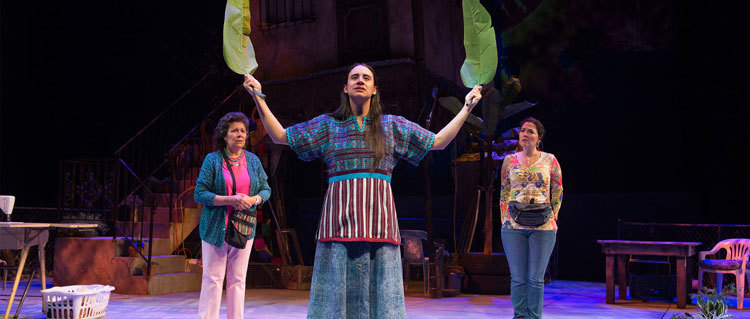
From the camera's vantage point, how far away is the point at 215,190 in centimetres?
389

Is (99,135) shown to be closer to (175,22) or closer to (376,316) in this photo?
(175,22)

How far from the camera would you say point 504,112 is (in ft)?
25.7

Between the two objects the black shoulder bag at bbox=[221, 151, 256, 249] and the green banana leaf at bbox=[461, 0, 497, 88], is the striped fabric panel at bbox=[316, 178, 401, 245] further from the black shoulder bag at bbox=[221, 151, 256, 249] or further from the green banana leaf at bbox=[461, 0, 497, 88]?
the black shoulder bag at bbox=[221, 151, 256, 249]

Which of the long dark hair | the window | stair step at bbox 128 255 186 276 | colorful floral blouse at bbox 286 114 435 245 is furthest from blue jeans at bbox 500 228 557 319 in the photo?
the window

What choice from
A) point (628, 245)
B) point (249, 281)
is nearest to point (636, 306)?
point (628, 245)

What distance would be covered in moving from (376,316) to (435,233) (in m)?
7.81

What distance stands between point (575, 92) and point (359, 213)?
26.0 feet

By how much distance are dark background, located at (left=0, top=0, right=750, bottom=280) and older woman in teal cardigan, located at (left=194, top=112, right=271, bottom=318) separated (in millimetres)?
6428

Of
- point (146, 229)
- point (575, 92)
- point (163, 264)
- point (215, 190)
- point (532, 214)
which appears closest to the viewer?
point (215, 190)

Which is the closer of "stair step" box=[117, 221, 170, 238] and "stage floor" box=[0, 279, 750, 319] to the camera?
"stage floor" box=[0, 279, 750, 319]

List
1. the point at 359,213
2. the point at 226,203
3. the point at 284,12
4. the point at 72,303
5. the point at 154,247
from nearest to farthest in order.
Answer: the point at 359,213 → the point at 226,203 → the point at 72,303 → the point at 154,247 → the point at 284,12

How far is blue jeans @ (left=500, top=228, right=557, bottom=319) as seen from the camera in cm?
424

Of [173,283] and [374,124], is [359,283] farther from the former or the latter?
[173,283]

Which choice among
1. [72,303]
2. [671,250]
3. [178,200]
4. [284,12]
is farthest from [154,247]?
[671,250]
